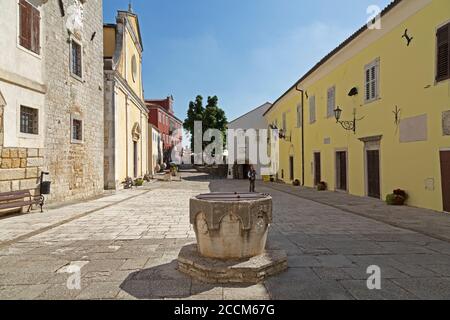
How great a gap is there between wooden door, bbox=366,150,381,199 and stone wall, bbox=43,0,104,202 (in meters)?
12.3

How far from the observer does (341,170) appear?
15867mm

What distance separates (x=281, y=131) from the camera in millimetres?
25953

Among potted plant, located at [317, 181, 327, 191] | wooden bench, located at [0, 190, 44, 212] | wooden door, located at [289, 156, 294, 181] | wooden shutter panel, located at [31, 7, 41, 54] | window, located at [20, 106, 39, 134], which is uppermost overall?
wooden shutter panel, located at [31, 7, 41, 54]

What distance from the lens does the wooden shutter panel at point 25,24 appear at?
31.7ft

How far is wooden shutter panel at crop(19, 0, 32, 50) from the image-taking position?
9.67 meters

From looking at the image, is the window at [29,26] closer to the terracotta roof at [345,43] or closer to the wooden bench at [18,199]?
the wooden bench at [18,199]

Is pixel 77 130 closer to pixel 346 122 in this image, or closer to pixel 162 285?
pixel 162 285

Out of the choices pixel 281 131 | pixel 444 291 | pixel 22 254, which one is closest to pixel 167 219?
pixel 22 254

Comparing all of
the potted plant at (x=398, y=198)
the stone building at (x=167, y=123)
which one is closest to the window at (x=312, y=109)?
the potted plant at (x=398, y=198)

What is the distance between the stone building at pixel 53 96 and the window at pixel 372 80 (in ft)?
40.1

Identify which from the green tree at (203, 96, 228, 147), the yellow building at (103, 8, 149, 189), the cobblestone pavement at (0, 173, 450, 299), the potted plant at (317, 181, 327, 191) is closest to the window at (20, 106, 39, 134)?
the cobblestone pavement at (0, 173, 450, 299)

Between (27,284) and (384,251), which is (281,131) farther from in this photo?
(27,284)

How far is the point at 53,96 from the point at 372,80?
40.7 ft

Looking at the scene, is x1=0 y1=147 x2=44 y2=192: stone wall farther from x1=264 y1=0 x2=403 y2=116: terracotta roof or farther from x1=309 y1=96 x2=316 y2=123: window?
x1=309 y1=96 x2=316 y2=123: window
